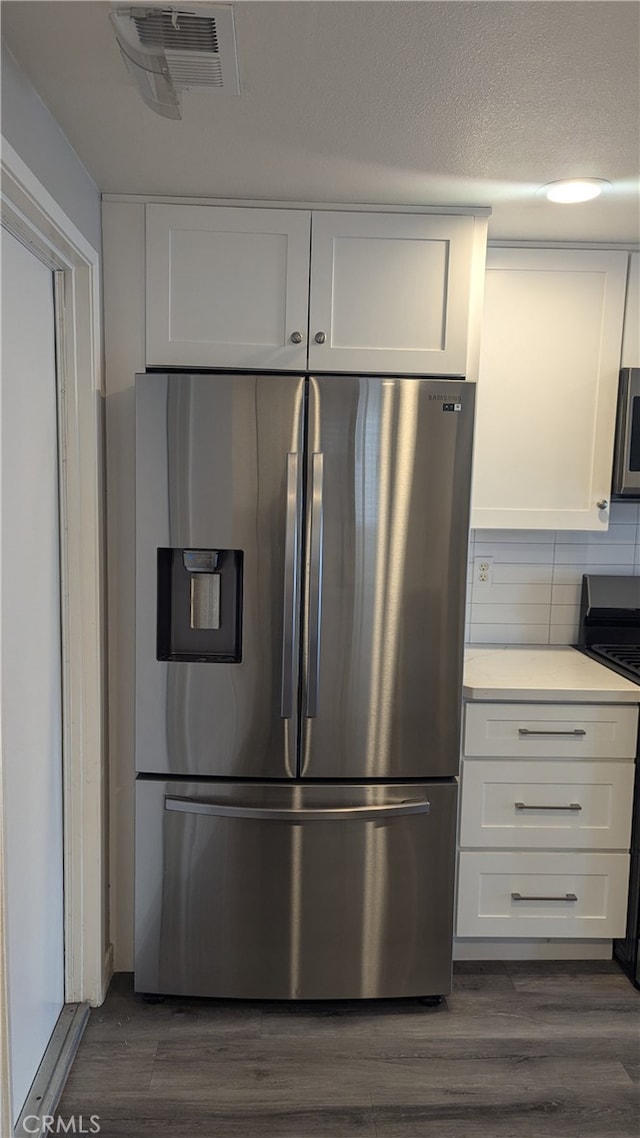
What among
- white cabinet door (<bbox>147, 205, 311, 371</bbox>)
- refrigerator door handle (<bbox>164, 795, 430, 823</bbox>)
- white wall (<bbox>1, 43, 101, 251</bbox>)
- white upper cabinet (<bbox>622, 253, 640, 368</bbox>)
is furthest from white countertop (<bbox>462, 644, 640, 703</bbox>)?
white wall (<bbox>1, 43, 101, 251</bbox>)

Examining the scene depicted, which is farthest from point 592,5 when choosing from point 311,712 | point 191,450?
point 311,712

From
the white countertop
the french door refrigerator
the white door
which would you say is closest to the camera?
the white door

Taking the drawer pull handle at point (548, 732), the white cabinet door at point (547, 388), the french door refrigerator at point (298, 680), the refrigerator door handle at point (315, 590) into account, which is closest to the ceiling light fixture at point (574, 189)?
the white cabinet door at point (547, 388)

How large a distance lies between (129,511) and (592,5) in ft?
5.40

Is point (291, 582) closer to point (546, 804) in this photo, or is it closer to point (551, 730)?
point (551, 730)

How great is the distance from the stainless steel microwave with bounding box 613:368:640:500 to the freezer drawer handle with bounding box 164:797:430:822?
135 cm

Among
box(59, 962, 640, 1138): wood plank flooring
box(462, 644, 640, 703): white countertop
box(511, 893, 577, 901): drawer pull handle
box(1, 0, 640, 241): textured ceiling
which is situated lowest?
box(59, 962, 640, 1138): wood plank flooring

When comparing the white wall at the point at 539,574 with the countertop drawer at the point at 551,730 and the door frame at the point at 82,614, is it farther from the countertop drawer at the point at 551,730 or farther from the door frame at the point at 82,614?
the door frame at the point at 82,614

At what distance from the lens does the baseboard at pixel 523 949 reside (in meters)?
2.57

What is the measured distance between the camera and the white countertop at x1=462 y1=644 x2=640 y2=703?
95.2 inches

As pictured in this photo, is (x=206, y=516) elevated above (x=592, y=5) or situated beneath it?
situated beneath

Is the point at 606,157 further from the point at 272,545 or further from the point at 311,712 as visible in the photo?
the point at 311,712

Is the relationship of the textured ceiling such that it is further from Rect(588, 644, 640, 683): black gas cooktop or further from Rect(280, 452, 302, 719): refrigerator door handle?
Rect(588, 644, 640, 683): black gas cooktop

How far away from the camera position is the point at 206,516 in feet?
7.15
